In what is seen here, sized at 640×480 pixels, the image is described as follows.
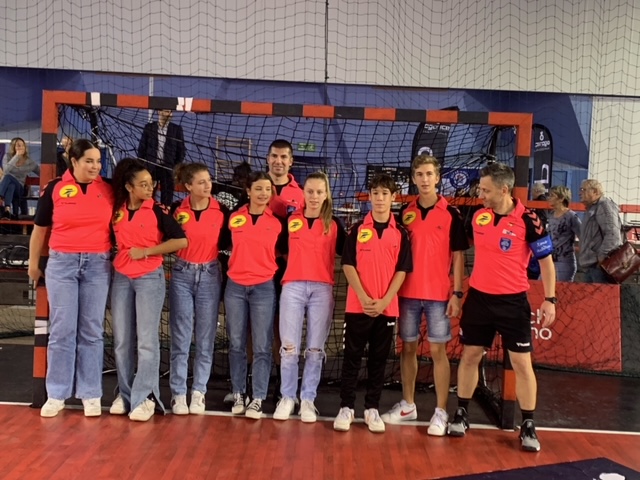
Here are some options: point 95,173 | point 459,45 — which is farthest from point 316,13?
point 95,173

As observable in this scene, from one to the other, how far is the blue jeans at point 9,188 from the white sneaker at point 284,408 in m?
6.22

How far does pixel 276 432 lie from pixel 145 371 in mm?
939

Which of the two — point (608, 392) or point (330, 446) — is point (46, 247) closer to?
point (330, 446)

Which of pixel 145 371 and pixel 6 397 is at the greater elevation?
pixel 145 371

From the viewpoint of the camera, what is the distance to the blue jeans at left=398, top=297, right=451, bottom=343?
3.65 meters

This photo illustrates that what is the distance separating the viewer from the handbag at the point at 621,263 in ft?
18.3

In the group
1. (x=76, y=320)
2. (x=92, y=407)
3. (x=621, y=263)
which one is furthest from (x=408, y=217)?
(x=621, y=263)

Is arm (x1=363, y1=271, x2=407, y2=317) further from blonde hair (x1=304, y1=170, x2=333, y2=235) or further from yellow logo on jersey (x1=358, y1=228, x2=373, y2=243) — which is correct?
blonde hair (x1=304, y1=170, x2=333, y2=235)

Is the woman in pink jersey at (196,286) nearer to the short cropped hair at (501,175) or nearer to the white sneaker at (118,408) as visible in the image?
the white sneaker at (118,408)

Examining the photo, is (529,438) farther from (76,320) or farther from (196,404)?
(76,320)

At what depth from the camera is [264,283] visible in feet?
12.3

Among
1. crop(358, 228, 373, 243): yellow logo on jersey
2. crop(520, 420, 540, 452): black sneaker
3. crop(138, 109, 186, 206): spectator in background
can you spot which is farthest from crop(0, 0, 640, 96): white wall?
crop(520, 420, 540, 452): black sneaker

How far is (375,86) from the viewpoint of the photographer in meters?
9.87

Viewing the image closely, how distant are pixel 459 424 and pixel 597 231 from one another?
3.10 meters
